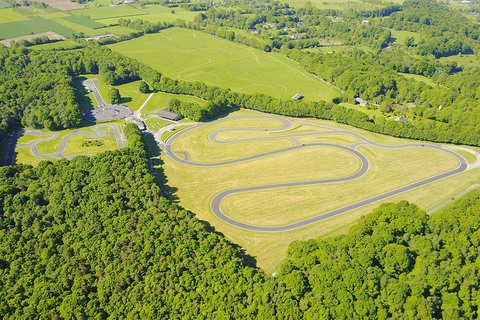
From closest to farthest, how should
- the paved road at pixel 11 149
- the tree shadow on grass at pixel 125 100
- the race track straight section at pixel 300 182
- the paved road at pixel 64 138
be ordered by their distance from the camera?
1. the race track straight section at pixel 300 182
2. the paved road at pixel 11 149
3. the paved road at pixel 64 138
4. the tree shadow on grass at pixel 125 100

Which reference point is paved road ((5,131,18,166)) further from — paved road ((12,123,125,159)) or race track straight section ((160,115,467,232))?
race track straight section ((160,115,467,232))

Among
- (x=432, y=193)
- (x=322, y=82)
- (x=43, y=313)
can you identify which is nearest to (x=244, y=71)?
(x=322, y=82)

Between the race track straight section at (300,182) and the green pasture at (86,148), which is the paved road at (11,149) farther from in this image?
the race track straight section at (300,182)

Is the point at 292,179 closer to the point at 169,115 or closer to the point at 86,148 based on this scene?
the point at 169,115

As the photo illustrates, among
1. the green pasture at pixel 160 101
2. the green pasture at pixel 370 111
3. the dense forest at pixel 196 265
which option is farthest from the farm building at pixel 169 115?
the green pasture at pixel 370 111

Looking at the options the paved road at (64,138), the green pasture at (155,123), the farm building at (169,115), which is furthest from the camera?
the farm building at (169,115)
